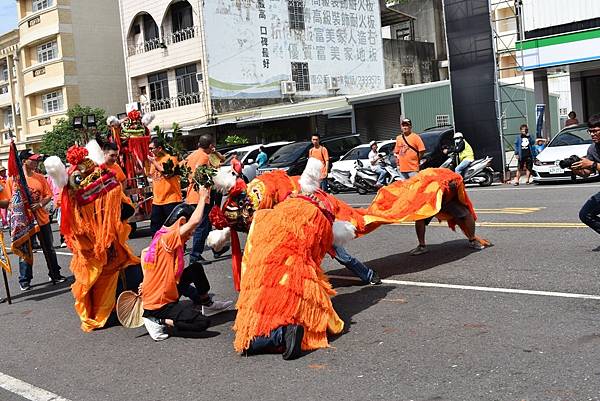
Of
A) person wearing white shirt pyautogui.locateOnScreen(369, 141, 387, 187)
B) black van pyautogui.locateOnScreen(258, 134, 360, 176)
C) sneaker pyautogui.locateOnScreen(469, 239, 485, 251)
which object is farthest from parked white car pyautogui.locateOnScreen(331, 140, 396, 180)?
sneaker pyautogui.locateOnScreen(469, 239, 485, 251)

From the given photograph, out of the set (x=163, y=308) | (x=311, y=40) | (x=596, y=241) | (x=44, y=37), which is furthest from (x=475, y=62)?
(x=44, y=37)

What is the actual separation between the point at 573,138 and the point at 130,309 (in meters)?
13.7

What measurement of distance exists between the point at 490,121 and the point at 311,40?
21198 millimetres

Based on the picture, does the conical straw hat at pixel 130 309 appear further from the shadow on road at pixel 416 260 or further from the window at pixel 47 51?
the window at pixel 47 51

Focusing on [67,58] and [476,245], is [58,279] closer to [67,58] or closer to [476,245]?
[476,245]

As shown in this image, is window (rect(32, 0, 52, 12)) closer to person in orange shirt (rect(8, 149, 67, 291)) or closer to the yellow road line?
person in orange shirt (rect(8, 149, 67, 291))

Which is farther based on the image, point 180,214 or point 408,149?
point 408,149

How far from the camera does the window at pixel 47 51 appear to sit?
43688mm

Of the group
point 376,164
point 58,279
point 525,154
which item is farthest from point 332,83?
point 58,279

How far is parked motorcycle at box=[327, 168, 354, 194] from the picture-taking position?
1966 centimetres

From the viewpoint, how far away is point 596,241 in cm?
810

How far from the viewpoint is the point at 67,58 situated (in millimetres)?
42781

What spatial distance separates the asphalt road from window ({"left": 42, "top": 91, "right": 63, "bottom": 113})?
126ft

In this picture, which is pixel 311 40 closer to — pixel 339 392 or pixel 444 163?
pixel 444 163
